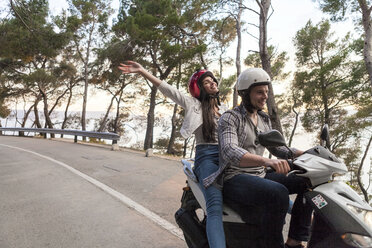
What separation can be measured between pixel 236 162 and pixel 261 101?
61 centimetres

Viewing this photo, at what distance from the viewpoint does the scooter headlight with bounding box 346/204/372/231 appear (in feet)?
4.93

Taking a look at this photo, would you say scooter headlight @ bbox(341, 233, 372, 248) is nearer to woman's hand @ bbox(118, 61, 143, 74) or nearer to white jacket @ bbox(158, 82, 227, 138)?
white jacket @ bbox(158, 82, 227, 138)

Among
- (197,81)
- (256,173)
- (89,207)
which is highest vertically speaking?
(197,81)

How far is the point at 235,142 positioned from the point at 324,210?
75cm

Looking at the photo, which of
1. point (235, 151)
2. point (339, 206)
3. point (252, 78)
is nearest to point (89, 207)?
point (235, 151)

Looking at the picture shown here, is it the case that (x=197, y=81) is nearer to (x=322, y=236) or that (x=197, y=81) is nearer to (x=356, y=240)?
(x=322, y=236)

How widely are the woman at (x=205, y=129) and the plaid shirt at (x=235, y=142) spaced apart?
0.32 feet

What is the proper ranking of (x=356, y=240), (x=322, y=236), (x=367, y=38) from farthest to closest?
(x=367, y=38)
(x=322, y=236)
(x=356, y=240)

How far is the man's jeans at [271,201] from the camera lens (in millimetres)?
1774

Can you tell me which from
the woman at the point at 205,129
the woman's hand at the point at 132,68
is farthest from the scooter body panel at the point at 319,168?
the woman's hand at the point at 132,68

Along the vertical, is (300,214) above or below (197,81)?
below

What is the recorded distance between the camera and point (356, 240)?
1.49 metres

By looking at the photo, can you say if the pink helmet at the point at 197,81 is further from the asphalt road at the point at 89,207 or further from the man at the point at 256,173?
the asphalt road at the point at 89,207

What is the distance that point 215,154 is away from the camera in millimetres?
2570
